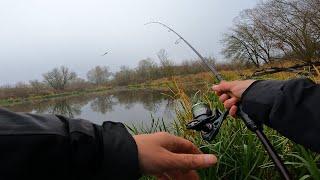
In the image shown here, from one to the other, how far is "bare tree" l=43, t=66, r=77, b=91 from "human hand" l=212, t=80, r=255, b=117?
1904 inches

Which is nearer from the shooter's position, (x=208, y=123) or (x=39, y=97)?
(x=208, y=123)

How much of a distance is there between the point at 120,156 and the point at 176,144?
0.15 m

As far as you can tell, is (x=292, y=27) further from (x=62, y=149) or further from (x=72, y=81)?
(x=72, y=81)

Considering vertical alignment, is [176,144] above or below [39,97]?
above

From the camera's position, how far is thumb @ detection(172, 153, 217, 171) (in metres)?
0.80

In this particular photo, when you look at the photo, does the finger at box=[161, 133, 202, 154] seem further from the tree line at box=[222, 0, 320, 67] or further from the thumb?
the tree line at box=[222, 0, 320, 67]

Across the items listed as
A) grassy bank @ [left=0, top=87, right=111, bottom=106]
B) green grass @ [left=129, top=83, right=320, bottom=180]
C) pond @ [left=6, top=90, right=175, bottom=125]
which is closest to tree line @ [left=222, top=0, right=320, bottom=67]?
pond @ [left=6, top=90, right=175, bottom=125]

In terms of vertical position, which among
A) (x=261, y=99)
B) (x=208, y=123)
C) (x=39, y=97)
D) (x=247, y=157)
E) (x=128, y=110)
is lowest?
(x=39, y=97)

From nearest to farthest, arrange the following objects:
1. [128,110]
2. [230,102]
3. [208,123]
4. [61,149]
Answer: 1. [61,149]
2. [208,123]
3. [230,102]
4. [128,110]

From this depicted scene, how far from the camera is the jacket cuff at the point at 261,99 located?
1.48m

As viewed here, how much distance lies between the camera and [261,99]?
4.97ft

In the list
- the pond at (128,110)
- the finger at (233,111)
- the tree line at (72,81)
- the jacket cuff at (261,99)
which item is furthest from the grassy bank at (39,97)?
the jacket cuff at (261,99)

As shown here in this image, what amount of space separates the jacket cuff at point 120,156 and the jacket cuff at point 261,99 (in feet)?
2.70

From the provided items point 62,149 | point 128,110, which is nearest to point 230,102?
point 62,149
